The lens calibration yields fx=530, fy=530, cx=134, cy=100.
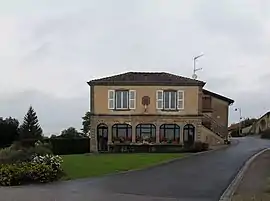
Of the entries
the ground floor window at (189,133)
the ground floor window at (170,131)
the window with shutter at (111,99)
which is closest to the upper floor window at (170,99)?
the ground floor window at (170,131)

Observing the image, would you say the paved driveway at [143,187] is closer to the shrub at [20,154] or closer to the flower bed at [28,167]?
the flower bed at [28,167]

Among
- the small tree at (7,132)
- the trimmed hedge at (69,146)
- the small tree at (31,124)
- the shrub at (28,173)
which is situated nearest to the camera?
the shrub at (28,173)

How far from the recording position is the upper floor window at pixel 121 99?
46.1 m

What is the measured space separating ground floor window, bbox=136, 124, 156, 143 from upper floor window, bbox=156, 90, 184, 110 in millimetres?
1985

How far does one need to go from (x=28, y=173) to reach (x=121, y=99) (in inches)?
1000

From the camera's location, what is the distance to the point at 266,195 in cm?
1428

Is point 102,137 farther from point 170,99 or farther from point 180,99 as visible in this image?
point 180,99

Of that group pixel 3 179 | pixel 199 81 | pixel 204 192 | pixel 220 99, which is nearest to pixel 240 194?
pixel 204 192

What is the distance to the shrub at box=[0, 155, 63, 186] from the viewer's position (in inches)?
814

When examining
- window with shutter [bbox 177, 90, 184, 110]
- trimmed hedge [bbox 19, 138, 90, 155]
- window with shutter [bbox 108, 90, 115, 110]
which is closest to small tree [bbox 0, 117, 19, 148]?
trimmed hedge [bbox 19, 138, 90, 155]

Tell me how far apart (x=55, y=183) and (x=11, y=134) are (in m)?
33.4

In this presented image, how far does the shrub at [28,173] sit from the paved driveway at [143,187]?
1.42m

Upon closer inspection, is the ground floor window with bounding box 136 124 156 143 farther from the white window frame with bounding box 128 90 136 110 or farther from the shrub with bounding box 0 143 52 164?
the shrub with bounding box 0 143 52 164

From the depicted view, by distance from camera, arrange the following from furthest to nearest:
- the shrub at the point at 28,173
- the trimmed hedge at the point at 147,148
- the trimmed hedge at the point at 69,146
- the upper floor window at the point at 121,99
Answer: the upper floor window at the point at 121,99 < the trimmed hedge at the point at 69,146 < the trimmed hedge at the point at 147,148 < the shrub at the point at 28,173
